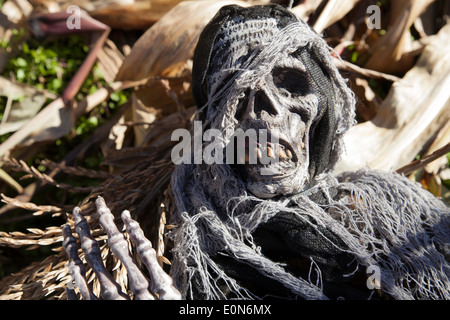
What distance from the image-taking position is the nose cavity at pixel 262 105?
1.06 m

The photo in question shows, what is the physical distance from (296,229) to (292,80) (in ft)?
1.22

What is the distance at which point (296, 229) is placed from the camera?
42.1 inches

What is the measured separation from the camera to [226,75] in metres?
1.09

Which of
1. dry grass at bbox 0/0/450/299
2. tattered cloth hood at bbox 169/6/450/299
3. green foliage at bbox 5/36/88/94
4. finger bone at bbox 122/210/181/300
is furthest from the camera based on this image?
green foliage at bbox 5/36/88/94

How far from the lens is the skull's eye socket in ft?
3.54

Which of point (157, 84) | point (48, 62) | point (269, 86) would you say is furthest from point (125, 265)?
point (48, 62)

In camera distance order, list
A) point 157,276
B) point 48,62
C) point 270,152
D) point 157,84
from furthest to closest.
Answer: point 48,62 < point 157,84 < point 270,152 < point 157,276

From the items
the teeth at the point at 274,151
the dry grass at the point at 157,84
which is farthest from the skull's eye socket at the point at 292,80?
the dry grass at the point at 157,84

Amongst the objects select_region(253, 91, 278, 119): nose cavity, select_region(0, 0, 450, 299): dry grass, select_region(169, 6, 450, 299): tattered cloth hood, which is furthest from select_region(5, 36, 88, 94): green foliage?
select_region(253, 91, 278, 119): nose cavity

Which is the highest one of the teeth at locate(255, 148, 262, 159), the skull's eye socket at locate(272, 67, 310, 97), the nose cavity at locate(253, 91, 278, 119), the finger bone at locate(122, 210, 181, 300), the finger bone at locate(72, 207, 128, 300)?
the skull's eye socket at locate(272, 67, 310, 97)

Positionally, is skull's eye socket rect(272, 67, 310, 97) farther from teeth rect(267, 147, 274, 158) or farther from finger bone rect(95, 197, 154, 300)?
finger bone rect(95, 197, 154, 300)

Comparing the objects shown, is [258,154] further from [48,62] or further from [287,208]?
[48,62]

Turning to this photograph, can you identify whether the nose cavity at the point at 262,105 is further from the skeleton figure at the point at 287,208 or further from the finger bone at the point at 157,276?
the finger bone at the point at 157,276

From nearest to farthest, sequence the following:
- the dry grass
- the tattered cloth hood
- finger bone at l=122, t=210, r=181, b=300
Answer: finger bone at l=122, t=210, r=181, b=300 < the tattered cloth hood < the dry grass
